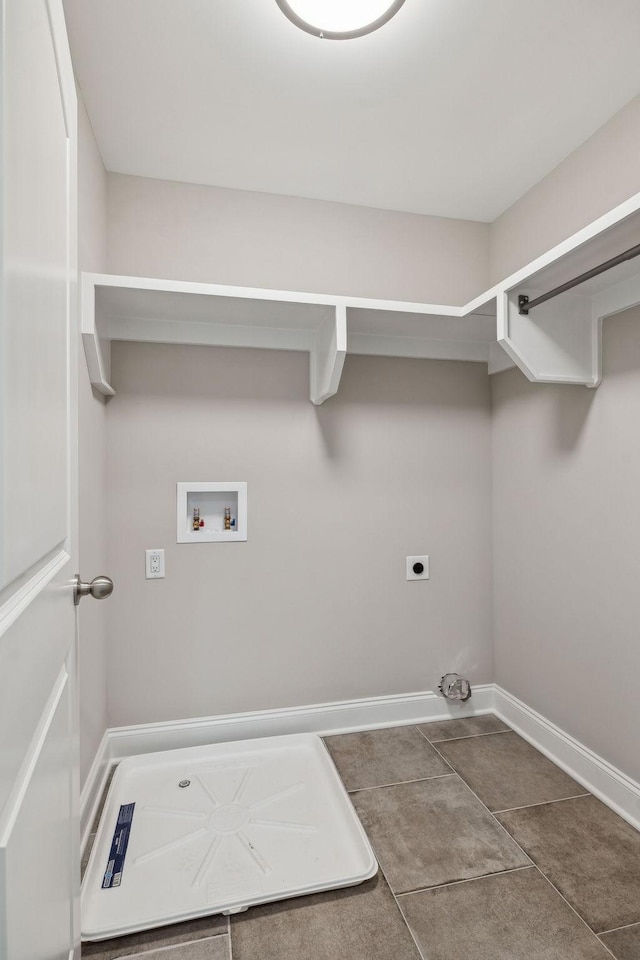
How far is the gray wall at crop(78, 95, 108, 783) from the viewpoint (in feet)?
5.31

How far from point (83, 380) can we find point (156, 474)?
52cm

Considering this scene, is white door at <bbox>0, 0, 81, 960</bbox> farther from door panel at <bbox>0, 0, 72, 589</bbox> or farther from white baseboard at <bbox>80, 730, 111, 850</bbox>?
white baseboard at <bbox>80, 730, 111, 850</bbox>

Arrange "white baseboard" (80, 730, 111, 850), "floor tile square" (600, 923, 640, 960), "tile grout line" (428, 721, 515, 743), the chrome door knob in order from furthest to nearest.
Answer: "tile grout line" (428, 721, 515, 743), "white baseboard" (80, 730, 111, 850), "floor tile square" (600, 923, 640, 960), the chrome door knob

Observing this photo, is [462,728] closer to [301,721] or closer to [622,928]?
[301,721]

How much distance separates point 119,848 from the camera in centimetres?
151

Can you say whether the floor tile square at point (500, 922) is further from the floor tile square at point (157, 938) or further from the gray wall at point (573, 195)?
the gray wall at point (573, 195)

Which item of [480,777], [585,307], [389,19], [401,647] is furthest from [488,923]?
[389,19]

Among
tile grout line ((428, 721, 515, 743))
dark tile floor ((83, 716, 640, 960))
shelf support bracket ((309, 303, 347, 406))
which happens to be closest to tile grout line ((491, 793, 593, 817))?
dark tile floor ((83, 716, 640, 960))

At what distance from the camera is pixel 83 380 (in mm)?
1654

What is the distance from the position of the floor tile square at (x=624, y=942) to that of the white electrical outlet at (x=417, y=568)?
1298mm

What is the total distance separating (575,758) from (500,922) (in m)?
0.78

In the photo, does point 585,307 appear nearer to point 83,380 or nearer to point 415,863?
point 83,380

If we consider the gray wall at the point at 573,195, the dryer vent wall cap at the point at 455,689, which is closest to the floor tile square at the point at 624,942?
the dryer vent wall cap at the point at 455,689

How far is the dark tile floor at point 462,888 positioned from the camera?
48.8 inches
